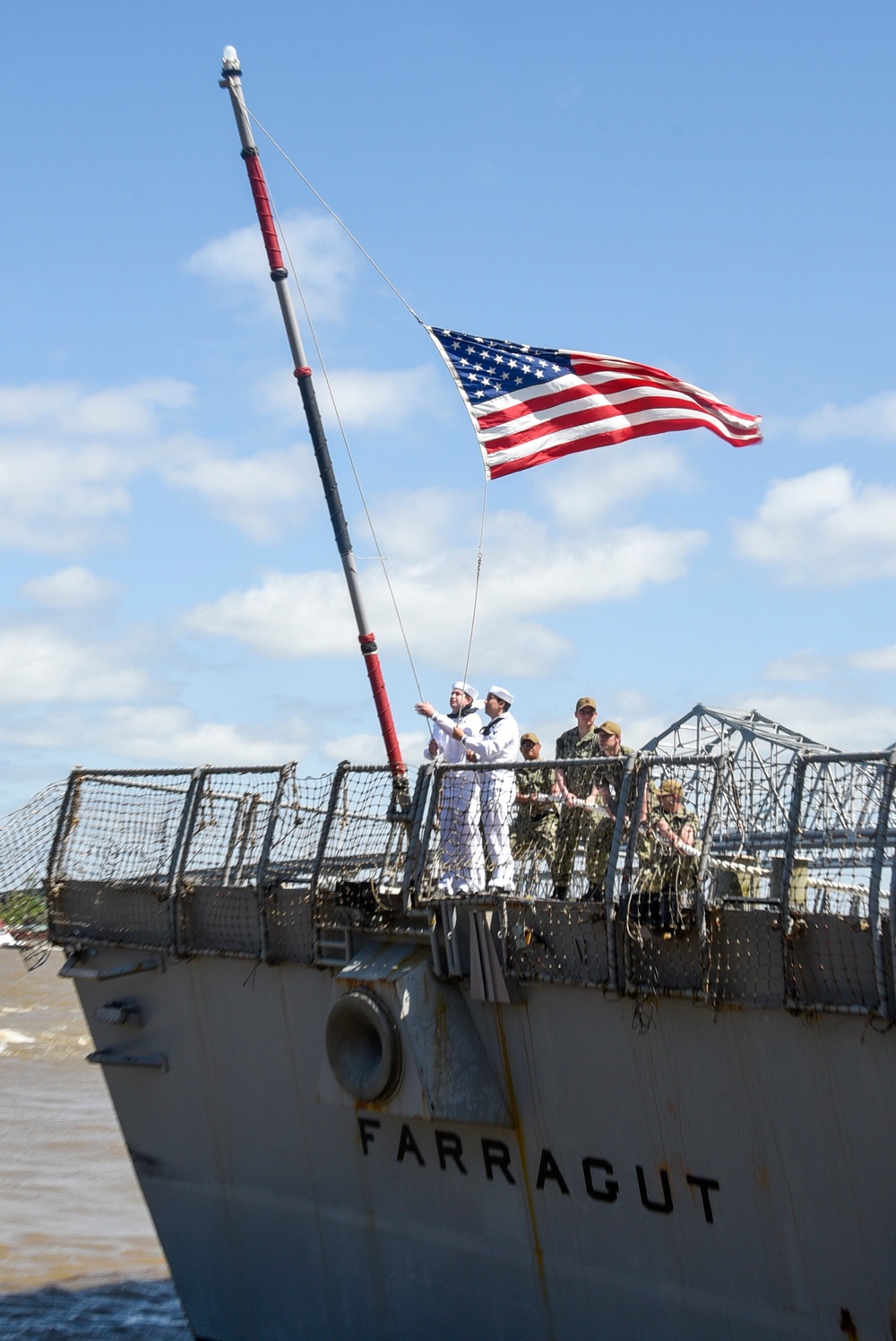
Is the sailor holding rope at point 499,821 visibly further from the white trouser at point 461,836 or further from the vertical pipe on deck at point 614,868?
the vertical pipe on deck at point 614,868

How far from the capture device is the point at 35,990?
4388 centimetres

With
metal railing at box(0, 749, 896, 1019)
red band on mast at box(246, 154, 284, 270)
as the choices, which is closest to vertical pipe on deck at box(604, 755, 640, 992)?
metal railing at box(0, 749, 896, 1019)

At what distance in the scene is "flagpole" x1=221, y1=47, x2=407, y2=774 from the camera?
412 inches

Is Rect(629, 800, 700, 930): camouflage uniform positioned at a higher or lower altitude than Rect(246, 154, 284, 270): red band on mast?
lower

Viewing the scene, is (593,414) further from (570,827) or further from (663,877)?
(663,877)

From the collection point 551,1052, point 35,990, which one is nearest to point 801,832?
point 551,1052

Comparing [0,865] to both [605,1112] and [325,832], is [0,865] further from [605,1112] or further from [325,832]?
[605,1112]

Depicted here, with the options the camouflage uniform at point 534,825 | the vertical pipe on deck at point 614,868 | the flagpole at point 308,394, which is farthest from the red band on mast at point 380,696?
the vertical pipe on deck at point 614,868

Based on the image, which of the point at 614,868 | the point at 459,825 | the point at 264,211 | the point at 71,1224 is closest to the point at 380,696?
the point at 459,825

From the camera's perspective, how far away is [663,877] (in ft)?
25.5

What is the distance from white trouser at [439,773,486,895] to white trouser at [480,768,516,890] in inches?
3.5

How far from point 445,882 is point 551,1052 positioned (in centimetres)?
133

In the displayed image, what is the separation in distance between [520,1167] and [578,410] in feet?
18.7

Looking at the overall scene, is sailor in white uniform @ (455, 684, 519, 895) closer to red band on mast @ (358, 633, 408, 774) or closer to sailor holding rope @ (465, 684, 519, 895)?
sailor holding rope @ (465, 684, 519, 895)
